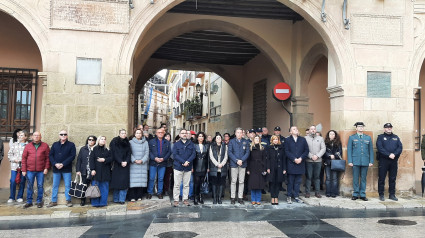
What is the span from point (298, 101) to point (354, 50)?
9.24 feet

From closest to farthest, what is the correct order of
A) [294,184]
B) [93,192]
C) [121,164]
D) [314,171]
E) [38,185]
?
1. [93,192]
2. [38,185]
3. [121,164]
4. [294,184]
5. [314,171]

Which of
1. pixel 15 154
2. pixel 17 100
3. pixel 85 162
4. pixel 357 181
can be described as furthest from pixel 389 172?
pixel 17 100

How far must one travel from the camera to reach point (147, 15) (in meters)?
7.39

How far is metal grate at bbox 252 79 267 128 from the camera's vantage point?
1356 centimetres

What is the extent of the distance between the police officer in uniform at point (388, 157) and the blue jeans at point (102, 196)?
570 cm

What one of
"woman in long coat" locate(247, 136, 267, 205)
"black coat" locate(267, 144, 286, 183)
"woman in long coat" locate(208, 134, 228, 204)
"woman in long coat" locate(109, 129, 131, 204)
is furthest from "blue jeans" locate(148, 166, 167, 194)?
"black coat" locate(267, 144, 286, 183)

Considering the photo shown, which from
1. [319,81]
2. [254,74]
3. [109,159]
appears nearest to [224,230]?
[109,159]

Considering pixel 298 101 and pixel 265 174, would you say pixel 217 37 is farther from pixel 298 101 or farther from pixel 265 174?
pixel 265 174

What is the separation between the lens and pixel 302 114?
35.4 feet

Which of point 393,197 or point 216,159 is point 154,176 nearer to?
point 216,159

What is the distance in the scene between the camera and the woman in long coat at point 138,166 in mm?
7051

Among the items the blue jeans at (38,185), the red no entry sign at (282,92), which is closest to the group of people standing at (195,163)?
the blue jeans at (38,185)

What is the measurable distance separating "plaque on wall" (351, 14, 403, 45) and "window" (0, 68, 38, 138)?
7800 millimetres

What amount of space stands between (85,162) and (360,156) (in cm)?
562
